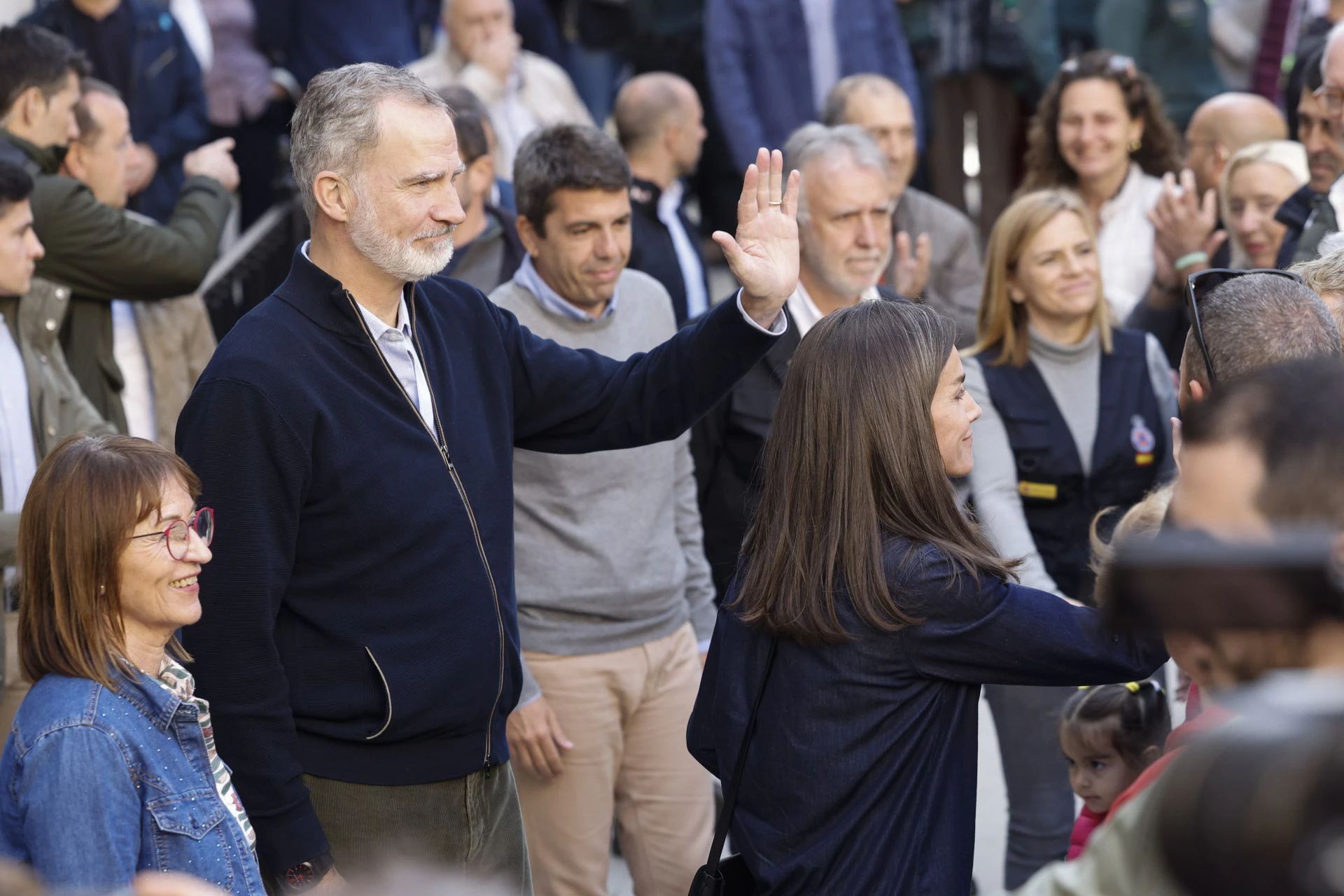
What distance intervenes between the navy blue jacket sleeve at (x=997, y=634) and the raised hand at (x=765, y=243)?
0.74 meters

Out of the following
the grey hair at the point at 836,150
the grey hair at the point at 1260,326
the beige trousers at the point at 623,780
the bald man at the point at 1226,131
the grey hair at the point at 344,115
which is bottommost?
the beige trousers at the point at 623,780

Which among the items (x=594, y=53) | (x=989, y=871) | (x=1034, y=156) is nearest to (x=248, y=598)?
(x=989, y=871)

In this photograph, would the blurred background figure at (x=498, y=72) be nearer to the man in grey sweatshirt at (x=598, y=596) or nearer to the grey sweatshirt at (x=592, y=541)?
the man in grey sweatshirt at (x=598, y=596)

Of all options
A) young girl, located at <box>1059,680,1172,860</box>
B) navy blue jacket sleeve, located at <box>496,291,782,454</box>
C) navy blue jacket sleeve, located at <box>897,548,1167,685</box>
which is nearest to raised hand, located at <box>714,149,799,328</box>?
navy blue jacket sleeve, located at <box>496,291,782,454</box>

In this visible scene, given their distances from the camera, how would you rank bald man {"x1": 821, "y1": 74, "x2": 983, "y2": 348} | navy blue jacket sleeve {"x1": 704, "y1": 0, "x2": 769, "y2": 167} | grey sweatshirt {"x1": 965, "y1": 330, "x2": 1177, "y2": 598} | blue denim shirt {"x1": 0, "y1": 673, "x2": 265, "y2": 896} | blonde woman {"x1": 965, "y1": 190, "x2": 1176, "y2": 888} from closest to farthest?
blue denim shirt {"x1": 0, "y1": 673, "x2": 265, "y2": 896} → grey sweatshirt {"x1": 965, "y1": 330, "x2": 1177, "y2": 598} → blonde woman {"x1": 965, "y1": 190, "x2": 1176, "y2": 888} → bald man {"x1": 821, "y1": 74, "x2": 983, "y2": 348} → navy blue jacket sleeve {"x1": 704, "y1": 0, "x2": 769, "y2": 167}

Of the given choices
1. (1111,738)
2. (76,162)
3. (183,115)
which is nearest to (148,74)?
(183,115)

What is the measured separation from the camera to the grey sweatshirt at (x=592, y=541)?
4.01m

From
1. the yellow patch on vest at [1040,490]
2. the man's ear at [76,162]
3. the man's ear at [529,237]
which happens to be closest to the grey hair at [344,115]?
the man's ear at [529,237]

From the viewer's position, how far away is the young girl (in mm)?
3460

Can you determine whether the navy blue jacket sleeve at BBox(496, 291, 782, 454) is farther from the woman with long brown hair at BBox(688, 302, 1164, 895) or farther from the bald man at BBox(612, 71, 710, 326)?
the bald man at BBox(612, 71, 710, 326)

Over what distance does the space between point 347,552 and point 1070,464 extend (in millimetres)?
2209

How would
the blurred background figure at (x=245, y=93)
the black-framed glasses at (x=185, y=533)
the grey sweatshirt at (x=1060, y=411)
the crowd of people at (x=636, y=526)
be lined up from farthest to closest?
the blurred background figure at (x=245, y=93)
the grey sweatshirt at (x=1060, y=411)
the black-framed glasses at (x=185, y=533)
the crowd of people at (x=636, y=526)

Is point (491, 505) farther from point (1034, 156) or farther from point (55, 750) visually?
point (1034, 156)

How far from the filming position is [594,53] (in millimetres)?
8586
